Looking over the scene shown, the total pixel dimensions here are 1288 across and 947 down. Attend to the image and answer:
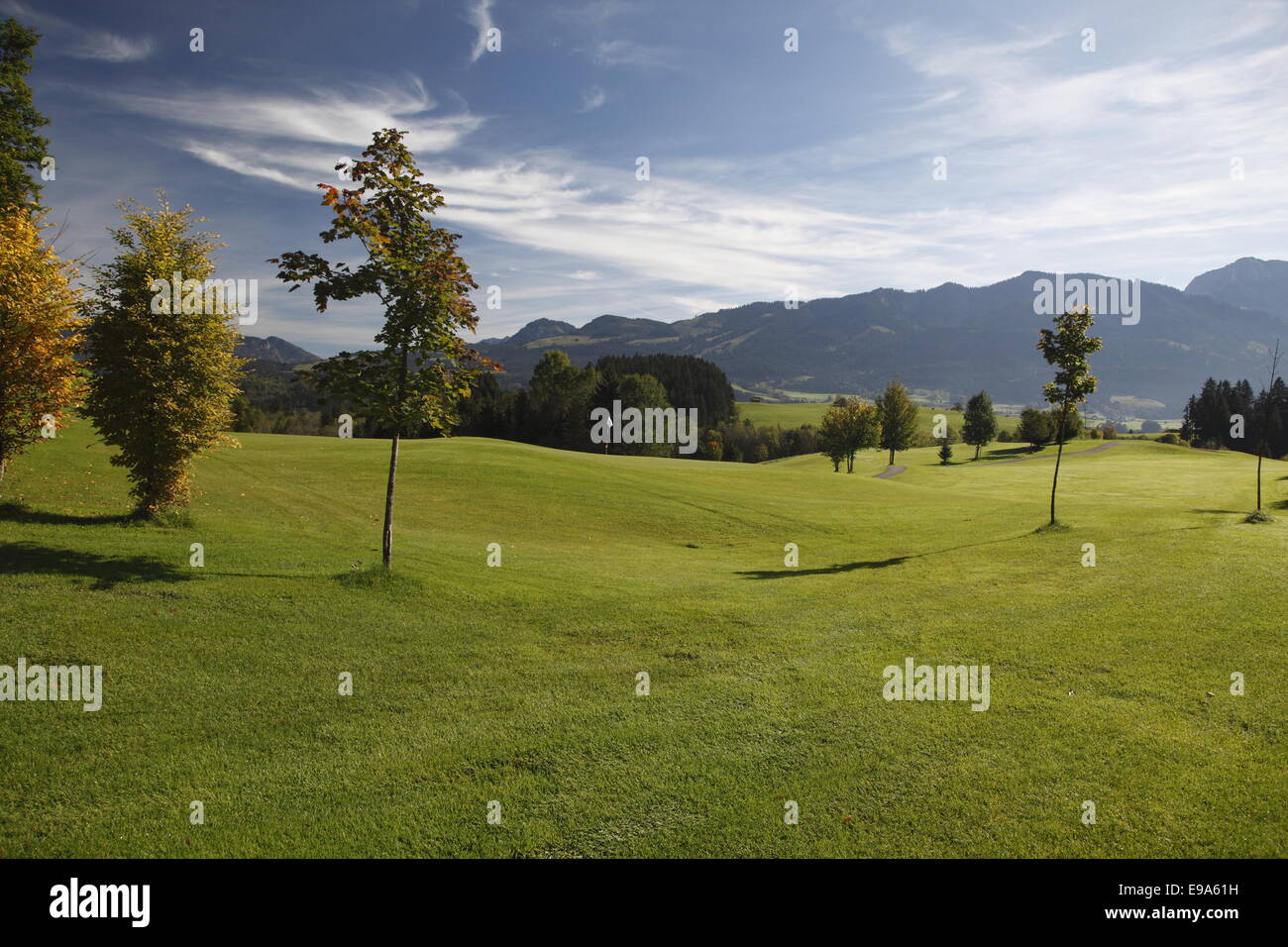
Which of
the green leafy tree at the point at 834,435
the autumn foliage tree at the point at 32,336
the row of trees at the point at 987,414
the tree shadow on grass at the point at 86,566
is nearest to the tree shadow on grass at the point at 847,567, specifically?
the row of trees at the point at 987,414

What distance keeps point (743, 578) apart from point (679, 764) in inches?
553

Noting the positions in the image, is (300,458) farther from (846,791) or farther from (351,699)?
(846,791)

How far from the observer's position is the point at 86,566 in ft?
50.6

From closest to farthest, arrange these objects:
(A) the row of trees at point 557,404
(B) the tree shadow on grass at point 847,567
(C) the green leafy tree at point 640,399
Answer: (B) the tree shadow on grass at point 847,567 → (C) the green leafy tree at point 640,399 → (A) the row of trees at point 557,404

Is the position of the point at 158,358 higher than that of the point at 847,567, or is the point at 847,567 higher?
the point at 158,358

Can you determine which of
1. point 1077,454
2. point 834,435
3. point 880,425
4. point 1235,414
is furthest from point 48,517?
point 1235,414

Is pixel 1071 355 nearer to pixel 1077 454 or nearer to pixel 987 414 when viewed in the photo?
pixel 1077 454

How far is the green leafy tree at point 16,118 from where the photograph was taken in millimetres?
35531

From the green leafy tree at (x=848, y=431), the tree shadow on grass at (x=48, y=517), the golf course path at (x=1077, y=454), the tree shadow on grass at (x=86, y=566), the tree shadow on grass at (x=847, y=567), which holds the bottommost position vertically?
the tree shadow on grass at (x=847, y=567)

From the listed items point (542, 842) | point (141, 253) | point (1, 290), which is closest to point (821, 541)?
point (542, 842)

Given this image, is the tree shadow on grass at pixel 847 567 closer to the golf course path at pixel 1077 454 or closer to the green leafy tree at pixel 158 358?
Result: the green leafy tree at pixel 158 358

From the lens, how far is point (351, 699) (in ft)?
35.8

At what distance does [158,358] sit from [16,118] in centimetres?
3238

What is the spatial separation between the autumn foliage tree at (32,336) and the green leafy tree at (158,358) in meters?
0.77
